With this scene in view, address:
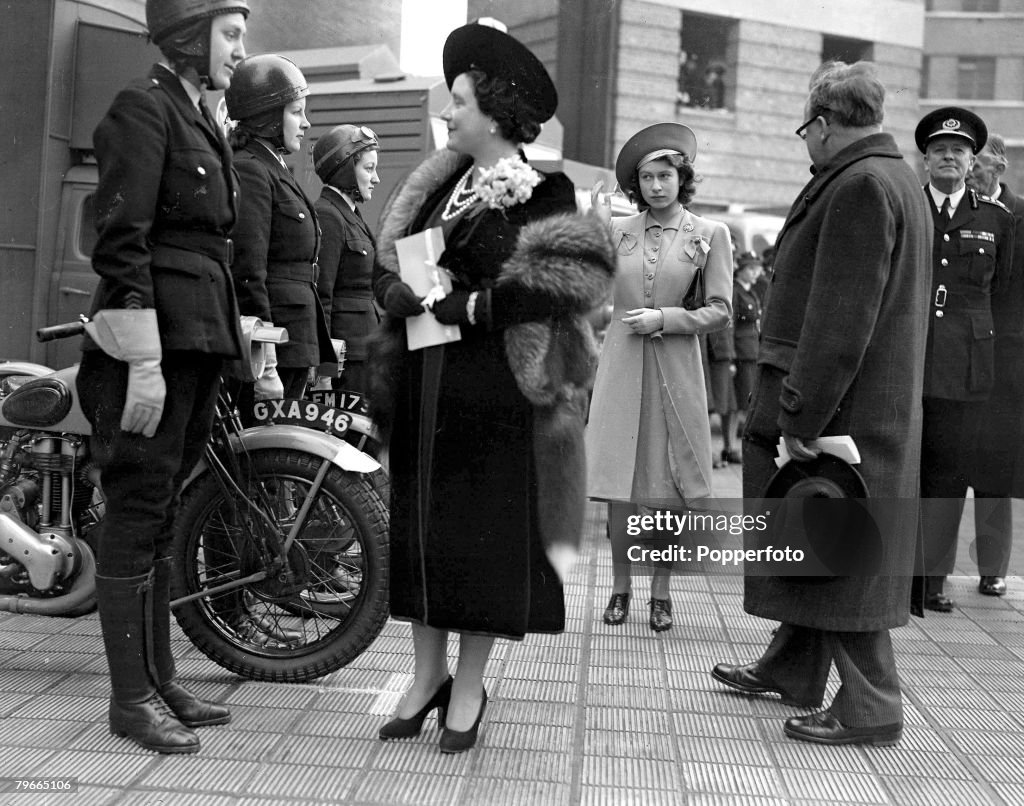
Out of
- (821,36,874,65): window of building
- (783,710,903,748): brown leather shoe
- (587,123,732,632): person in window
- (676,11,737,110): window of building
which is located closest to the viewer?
(783,710,903,748): brown leather shoe

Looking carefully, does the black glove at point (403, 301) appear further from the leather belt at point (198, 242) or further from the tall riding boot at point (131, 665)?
the tall riding boot at point (131, 665)

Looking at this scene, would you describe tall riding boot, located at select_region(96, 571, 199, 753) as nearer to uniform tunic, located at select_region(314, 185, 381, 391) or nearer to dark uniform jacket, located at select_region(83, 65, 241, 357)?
dark uniform jacket, located at select_region(83, 65, 241, 357)

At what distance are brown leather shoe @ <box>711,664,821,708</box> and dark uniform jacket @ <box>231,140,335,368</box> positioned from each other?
200 centimetres

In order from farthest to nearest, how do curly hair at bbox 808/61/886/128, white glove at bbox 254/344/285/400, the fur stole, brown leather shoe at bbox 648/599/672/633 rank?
brown leather shoe at bbox 648/599/672/633 < white glove at bbox 254/344/285/400 < curly hair at bbox 808/61/886/128 < the fur stole

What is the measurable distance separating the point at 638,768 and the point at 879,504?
43.0 inches

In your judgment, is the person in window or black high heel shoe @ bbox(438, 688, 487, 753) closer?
black high heel shoe @ bbox(438, 688, 487, 753)

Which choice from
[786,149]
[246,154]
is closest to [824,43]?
[786,149]

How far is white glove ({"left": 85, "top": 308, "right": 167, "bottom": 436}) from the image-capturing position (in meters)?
3.35

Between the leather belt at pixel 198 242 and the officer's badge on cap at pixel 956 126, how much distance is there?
11.2ft

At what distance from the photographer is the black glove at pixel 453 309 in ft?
11.6

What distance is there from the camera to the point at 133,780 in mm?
3285

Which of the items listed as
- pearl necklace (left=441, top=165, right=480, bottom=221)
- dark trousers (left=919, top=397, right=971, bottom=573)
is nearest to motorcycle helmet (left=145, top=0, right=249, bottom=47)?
pearl necklace (left=441, top=165, right=480, bottom=221)

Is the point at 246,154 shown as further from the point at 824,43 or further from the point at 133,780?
the point at 824,43

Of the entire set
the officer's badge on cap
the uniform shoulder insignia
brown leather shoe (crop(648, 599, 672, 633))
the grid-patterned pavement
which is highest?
the officer's badge on cap
